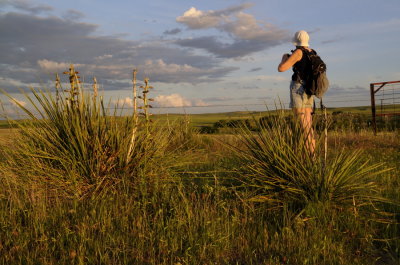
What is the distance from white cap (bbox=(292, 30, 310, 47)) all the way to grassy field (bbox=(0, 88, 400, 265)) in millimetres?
1292

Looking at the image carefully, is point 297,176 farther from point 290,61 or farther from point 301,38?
point 301,38

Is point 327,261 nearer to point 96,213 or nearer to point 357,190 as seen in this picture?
point 357,190

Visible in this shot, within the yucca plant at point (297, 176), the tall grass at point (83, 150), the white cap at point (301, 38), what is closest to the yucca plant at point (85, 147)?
the tall grass at point (83, 150)

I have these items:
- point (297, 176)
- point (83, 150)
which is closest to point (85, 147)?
point (83, 150)

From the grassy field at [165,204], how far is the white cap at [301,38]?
1292mm

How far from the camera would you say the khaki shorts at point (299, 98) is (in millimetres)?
5219

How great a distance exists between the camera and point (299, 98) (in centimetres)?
523

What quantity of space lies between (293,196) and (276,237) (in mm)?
927

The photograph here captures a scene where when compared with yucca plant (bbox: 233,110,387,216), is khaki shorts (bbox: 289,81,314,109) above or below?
above

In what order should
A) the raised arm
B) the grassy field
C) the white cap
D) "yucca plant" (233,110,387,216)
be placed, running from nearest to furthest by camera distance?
1. the grassy field
2. "yucca plant" (233,110,387,216)
3. the raised arm
4. the white cap

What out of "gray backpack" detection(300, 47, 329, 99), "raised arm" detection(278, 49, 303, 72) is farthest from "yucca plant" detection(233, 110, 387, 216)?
"raised arm" detection(278, 49, 303, 72)

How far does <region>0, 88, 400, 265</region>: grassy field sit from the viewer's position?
3506 mm

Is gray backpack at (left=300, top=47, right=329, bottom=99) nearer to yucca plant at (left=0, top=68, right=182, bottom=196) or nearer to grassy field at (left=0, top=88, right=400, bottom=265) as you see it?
grassy field at (left=0, top=88, right=400, bottom=265)

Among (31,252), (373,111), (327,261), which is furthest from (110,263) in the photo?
(373,111)
